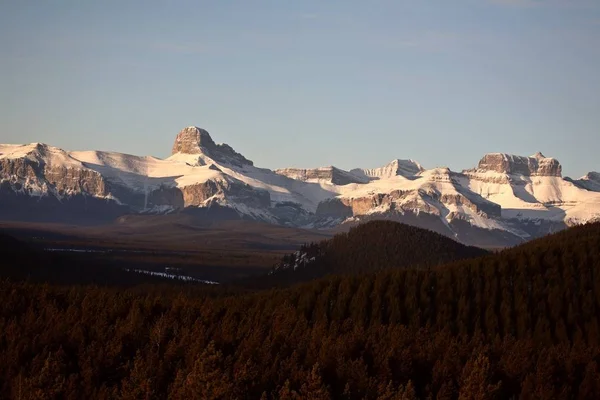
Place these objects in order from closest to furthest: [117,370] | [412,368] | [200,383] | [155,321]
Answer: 1. [200,383]
2. [117,370]
3. [412,368]
4. [155,321]

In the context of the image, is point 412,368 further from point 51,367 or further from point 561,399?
point 51,367

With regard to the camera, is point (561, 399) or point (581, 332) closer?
point (561, 399)

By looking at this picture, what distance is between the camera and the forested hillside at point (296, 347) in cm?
7344

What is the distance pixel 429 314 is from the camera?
135500 millimetres

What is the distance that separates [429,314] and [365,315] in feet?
30.3

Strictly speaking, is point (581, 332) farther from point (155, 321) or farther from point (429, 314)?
point (155, 321)

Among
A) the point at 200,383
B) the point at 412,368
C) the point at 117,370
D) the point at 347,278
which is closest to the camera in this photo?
the point at 200,383

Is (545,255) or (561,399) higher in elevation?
(545,255)

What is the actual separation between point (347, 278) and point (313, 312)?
54.6 ft

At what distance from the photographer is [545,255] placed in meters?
154

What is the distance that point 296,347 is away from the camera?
89.9 metres

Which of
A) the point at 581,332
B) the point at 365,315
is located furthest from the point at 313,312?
the point at 581,332

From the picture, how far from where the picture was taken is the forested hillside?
241 ft

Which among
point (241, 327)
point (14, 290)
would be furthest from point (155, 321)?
point (14, 290)
